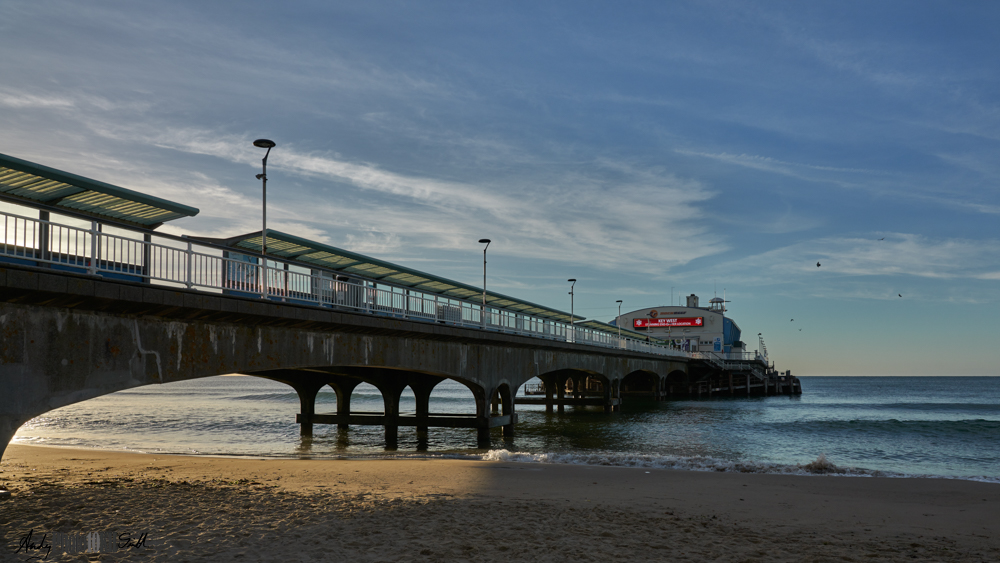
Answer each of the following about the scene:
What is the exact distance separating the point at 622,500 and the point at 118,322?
9.83m

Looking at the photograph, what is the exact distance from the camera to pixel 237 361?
1436 centimetres

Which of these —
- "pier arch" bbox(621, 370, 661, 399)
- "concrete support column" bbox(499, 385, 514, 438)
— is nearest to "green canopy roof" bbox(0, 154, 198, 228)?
"concrete support column" bbox(499, 385, 514, 438)

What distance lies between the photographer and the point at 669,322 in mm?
93375

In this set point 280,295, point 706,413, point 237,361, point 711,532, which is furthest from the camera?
point 706,413

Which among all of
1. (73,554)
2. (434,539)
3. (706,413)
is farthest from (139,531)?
(706,413)

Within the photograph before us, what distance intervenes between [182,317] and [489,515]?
7.34 metres

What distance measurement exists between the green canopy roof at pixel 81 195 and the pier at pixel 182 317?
3 cm

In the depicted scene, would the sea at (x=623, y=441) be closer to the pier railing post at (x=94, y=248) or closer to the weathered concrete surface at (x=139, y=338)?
the weathered concrete surface at (x=139, y=338)

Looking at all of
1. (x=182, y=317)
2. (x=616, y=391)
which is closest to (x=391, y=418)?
(x=182, y=317)

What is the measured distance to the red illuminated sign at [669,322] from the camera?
92.4 meters

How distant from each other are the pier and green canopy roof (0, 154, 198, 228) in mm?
34

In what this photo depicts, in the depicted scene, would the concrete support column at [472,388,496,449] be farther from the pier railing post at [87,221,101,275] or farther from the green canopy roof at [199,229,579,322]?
the pier railing post at [87,221,101,275]

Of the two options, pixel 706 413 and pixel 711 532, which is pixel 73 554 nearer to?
pixel 711 532

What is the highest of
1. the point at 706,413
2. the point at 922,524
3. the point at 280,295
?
the point at 280,295
